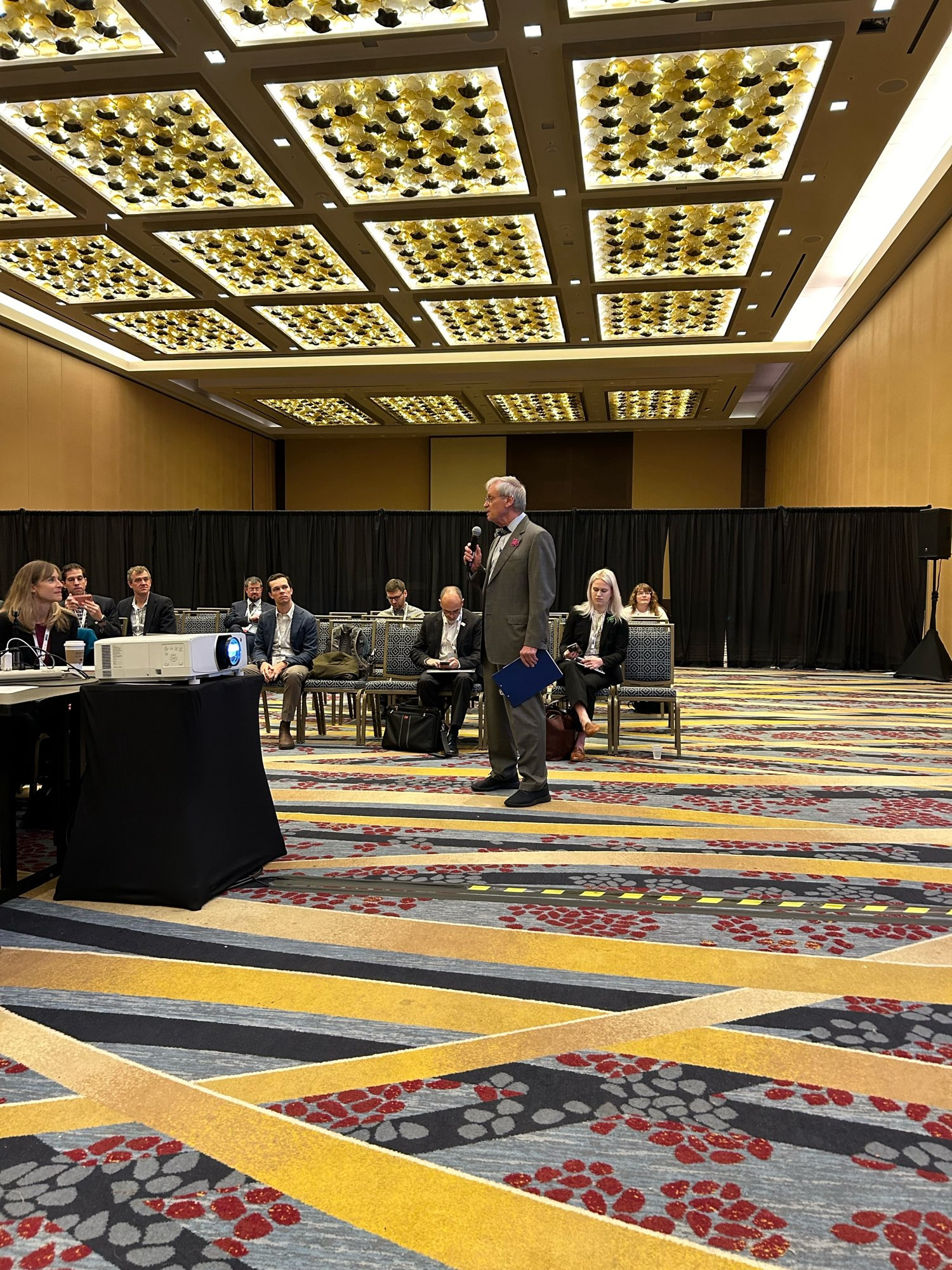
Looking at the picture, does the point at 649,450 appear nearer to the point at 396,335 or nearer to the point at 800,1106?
the point at 396,335

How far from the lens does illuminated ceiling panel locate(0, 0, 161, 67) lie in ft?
22.6

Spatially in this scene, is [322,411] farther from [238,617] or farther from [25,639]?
[25,639]

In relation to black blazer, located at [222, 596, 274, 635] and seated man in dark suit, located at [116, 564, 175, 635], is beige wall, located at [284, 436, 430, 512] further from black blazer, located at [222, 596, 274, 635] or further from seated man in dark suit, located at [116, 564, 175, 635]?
seated man in dark suit, located at [116, 564, 175, 635]

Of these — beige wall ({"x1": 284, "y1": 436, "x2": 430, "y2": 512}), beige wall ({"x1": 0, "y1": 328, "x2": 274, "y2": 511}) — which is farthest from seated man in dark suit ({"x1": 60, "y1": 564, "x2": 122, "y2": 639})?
beige wall ({"x1": 284, "y1": 436, "x2": 430, "y2": 512})

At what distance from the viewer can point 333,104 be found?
26.9ft

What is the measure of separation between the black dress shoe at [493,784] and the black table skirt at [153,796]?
1858 millimetres

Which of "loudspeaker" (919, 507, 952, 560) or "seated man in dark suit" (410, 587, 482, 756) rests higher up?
"loudspeaker" (919, 507, 952, 560)

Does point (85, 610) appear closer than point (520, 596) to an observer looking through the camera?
No

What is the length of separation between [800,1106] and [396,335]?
14.5 metres

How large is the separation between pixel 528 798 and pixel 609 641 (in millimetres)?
2033

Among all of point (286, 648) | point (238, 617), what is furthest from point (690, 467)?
point (286, 648)

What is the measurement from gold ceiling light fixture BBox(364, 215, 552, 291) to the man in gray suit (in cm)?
702

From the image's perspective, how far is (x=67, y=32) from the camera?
7.21 m

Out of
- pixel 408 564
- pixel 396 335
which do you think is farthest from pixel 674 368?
pixel 408 564
